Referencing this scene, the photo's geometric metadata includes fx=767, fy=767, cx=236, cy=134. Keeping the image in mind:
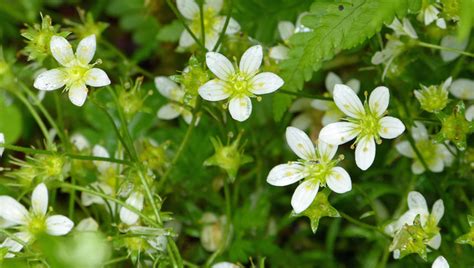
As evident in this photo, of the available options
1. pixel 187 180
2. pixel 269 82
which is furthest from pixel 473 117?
pixel 187 180

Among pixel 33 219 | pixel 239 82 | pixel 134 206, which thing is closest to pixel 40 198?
pixel 33 219

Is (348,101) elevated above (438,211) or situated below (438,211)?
above

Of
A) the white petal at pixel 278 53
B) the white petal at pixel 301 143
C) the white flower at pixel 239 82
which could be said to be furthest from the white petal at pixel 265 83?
the white petal at pixel 278 53

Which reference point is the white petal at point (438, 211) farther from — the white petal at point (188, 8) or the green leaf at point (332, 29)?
the white petal at point (188, 8)

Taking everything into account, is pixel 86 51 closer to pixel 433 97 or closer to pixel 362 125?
pixel 362 125

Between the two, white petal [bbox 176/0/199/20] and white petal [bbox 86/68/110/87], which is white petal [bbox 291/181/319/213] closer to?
white petal [bbox 86/68/110/87]
